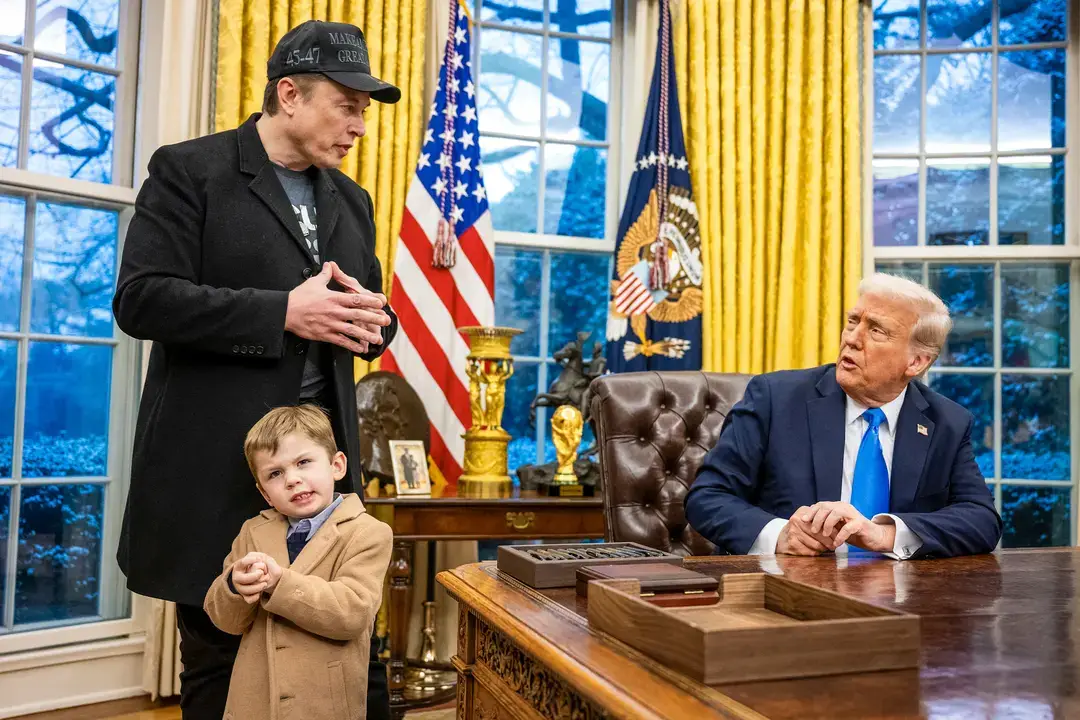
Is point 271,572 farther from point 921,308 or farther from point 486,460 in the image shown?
point 486,460

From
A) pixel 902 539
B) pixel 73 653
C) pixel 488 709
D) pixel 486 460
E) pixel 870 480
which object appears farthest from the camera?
pixel 486 460

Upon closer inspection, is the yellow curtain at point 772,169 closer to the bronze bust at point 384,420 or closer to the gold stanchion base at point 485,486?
the gold stanchion base at point 485,486

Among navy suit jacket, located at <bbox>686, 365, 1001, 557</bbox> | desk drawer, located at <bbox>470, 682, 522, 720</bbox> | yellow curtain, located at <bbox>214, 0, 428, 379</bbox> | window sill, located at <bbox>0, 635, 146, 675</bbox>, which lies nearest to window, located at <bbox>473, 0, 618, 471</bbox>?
yellow curtain, located at <bbox>214, 0, 428, 379</bbox>

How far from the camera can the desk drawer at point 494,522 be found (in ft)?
10.1

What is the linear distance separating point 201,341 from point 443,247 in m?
2.11

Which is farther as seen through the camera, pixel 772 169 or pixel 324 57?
pixel 772 169

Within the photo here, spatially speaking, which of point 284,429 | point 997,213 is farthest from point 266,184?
point 997,213

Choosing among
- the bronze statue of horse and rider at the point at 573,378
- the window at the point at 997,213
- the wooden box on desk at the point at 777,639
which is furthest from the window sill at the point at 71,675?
the window at the point at 997,213

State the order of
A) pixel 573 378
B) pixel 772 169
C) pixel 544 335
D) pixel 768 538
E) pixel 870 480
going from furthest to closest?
1. pixel 544 335
2. pixel 772 169
3. pixel 573 378
4. pixel 870 480
5. pixel 768 538

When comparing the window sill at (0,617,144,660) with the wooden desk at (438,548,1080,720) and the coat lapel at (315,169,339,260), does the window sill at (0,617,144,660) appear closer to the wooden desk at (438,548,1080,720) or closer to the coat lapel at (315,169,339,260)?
the coat lapel at (315,169,339,260)

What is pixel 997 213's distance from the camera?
4406 millimetres

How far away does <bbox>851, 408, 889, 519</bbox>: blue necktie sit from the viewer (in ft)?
6.66

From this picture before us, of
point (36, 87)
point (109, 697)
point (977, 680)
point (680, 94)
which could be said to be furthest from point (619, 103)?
point (977, 680)

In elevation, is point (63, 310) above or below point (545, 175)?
below
